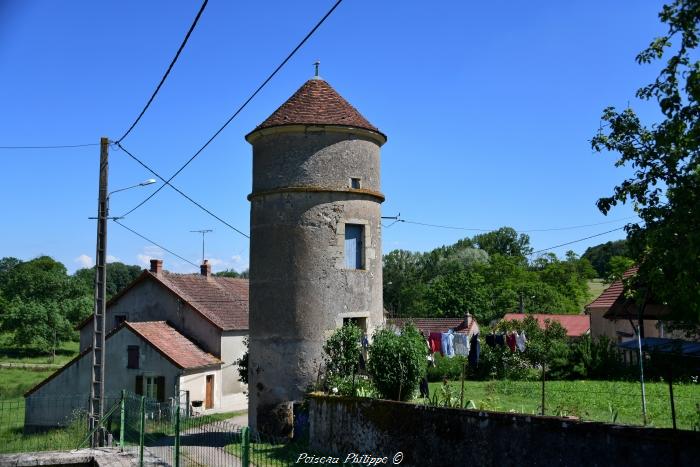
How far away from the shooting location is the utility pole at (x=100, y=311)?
16.8m

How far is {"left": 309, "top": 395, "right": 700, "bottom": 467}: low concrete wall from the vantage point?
26.7ft

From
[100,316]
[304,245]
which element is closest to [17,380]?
[100,316]

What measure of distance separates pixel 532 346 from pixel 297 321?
562 inches

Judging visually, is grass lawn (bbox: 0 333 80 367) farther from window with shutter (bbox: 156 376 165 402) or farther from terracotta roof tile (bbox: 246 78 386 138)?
terracotta roof tile (bbox: 246 78 386 138)

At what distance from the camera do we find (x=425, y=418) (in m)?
11.4

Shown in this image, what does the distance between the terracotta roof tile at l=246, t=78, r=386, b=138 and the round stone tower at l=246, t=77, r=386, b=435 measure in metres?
0.04

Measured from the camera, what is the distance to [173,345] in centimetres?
2961

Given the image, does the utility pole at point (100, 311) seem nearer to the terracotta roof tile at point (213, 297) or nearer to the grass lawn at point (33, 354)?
the terracotta roof tile at point (213, 297)

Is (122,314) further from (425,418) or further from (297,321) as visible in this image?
(425,418)

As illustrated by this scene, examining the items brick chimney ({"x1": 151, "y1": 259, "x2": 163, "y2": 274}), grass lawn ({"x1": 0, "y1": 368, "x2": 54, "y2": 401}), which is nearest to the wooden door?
brick chimney ({"x1": 151, "y1": 259, "x2": 163, "y2": 274})

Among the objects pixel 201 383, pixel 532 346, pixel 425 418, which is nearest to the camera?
pixel 425 418

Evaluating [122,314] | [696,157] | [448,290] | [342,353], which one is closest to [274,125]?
[342,353]

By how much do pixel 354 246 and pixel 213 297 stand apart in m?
19.3

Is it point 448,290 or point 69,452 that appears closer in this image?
point 69,452
